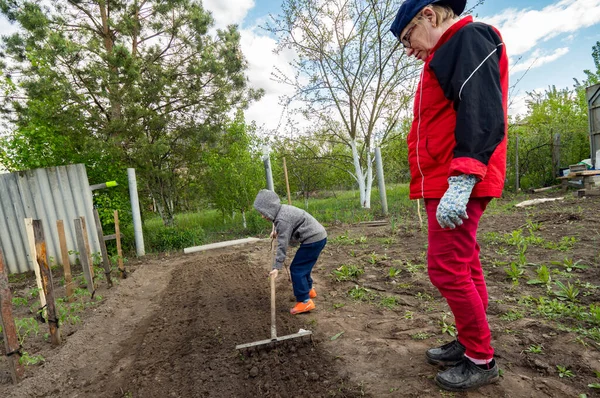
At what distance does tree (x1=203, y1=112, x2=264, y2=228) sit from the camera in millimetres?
8391

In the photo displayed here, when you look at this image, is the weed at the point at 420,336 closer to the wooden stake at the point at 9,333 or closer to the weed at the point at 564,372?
the weed at the point at 564,372

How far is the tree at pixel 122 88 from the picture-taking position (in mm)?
6234

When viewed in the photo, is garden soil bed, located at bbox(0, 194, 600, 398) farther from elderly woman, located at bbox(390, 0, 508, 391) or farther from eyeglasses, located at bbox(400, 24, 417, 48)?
eyeglasses, located at bbox(400, 24, 417, 48)

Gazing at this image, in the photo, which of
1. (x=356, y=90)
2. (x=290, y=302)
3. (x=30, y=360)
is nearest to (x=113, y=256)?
(x=30, y=360)

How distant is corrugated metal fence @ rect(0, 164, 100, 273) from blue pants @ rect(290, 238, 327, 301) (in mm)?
4980

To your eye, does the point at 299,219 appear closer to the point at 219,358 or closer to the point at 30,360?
the point at 219,358

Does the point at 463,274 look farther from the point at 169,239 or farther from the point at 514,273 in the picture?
the point at 169,239

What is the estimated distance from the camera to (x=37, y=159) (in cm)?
620

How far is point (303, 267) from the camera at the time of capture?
3.49 metres

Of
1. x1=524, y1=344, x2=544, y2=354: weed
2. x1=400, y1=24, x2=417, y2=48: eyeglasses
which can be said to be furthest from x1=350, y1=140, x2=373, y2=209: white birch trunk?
x1=400, y1=24, x2=417, y2=48: eyeglasses

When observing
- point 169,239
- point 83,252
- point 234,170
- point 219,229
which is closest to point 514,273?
point 83,252

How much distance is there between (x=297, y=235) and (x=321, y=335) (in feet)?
3.42

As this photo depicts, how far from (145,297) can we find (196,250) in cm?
235

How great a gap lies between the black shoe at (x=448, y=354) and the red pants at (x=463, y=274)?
286mm
